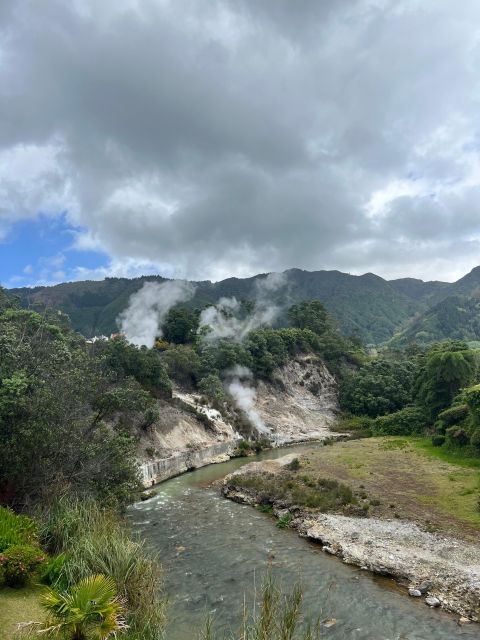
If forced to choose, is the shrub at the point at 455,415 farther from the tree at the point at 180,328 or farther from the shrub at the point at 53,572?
the tree at the point at 180,328

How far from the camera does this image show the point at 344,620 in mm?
15266

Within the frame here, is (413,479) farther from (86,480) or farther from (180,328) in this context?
(180,328)

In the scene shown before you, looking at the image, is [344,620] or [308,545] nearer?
[344,620]

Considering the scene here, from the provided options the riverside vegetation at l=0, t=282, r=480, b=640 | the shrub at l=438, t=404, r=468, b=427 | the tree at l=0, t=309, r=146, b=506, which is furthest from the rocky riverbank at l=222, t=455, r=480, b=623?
the shrub at l=438, t=404, r=468, b=427

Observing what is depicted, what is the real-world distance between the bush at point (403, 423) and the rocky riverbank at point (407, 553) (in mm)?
38162

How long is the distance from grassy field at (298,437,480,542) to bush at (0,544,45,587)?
19.2m

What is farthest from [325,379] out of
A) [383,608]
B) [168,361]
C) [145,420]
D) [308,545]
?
[383,608]

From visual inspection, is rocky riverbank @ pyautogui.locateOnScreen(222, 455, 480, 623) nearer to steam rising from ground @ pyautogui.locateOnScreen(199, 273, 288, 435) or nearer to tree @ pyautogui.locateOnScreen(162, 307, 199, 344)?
steam rising from ground @ pyautogui.locateOnScreen(199, 273, 288, 435)

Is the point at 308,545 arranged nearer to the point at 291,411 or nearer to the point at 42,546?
the point at 42,546

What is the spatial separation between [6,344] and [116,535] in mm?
12008

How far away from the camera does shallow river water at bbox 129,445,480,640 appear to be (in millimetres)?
14648

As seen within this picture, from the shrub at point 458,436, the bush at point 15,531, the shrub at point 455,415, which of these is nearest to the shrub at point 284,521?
the bush at point 15,531

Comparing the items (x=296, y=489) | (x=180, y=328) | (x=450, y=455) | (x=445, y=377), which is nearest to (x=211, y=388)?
(x=180, y=328)

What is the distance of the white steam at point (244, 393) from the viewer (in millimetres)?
66062
